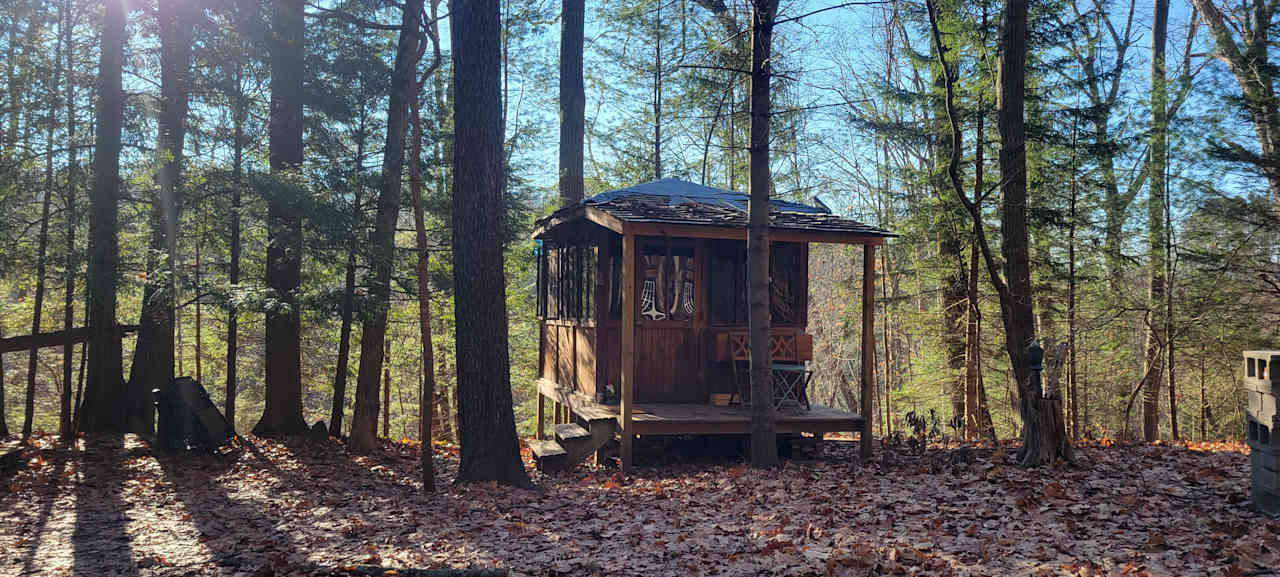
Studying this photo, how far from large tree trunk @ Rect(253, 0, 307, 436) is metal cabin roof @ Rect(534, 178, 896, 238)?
3516mm

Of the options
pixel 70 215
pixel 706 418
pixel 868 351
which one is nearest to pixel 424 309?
pixel 706 418

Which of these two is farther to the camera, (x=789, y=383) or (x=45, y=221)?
(x=45, y=221)

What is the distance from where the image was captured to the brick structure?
554 centimetres

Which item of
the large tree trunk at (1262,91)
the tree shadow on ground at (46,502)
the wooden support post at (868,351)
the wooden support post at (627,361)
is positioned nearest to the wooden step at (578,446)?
the wooden support post at (627,361)

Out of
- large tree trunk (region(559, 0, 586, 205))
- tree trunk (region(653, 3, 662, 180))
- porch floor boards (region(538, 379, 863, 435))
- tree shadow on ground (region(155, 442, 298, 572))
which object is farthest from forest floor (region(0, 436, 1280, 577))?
tree trunk (region(653, 3, 662, 180))

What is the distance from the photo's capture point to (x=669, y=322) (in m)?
10.8

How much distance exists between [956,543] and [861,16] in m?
15.5

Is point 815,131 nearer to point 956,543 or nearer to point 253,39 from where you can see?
point 253,39

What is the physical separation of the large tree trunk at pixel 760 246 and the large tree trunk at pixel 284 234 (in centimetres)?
573

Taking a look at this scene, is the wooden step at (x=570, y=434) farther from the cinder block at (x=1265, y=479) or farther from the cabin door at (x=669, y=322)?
the cinder block at (x=1265, y=479)

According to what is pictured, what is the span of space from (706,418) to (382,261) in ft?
15.5

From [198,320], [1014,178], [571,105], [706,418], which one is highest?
[571,105]

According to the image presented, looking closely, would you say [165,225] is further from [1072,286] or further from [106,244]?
[1072,286]

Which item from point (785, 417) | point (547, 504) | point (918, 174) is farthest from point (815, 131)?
point (547, 504)
